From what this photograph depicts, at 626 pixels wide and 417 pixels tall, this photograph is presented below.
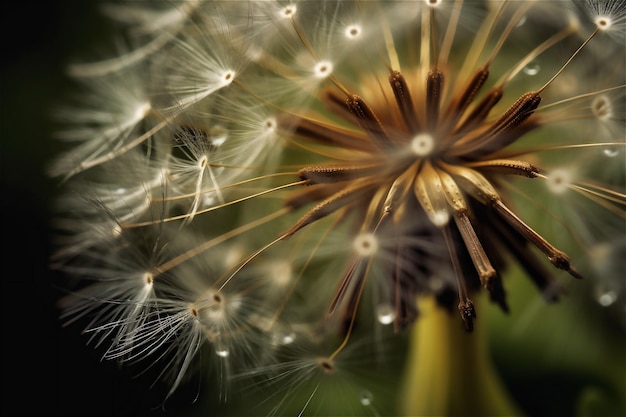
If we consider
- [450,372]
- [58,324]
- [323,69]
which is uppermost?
[323,69]

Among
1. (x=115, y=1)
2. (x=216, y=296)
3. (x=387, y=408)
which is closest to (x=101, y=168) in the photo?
(x=216, y=296)

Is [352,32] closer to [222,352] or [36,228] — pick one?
[222,352]

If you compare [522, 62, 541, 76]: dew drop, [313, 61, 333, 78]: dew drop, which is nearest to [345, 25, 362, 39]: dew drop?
[313, 61, 333, 78]: dew drop

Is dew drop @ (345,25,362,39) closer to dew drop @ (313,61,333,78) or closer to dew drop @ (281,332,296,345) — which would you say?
dew drop @ (313,61,333,78)

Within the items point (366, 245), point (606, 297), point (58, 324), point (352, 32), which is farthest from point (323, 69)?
point (58, 324)

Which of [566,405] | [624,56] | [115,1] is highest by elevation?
[115,1]

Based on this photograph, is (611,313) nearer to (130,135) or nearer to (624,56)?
(624,56)
